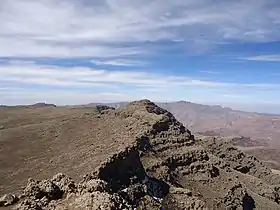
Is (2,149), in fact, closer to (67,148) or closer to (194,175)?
(67,148)

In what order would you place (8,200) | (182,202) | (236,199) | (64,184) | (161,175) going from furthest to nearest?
(236,199) < (161,175) < (182,202) < (64,184) < (8,200)

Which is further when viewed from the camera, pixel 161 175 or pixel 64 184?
pixel 161 175

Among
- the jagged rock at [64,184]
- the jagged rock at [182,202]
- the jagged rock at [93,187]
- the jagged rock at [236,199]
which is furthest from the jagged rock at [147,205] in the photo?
the jagged rock at [93,187]

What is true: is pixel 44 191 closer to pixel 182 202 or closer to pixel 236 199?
pixel 182 202

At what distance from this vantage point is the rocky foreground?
58.0ft

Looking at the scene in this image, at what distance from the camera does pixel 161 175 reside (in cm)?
4575

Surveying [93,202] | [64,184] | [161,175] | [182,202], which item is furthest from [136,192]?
[93,202]

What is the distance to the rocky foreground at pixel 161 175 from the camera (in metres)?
17.7

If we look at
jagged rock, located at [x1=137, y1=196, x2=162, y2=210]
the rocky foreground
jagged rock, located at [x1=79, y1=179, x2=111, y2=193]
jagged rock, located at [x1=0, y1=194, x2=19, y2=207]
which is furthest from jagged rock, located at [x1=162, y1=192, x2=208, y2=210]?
jagged rock, located at [x1=0, y1=194, x2=19, y2=207]

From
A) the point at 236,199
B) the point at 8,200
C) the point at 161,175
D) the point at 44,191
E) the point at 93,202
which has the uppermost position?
the point at 93,202

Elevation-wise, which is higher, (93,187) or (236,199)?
(93,187)

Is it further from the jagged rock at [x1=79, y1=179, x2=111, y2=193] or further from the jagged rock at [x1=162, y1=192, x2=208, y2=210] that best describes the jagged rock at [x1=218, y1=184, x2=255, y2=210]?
the jagged rock at [x1=79, y1=179, x2=111, y2=193]

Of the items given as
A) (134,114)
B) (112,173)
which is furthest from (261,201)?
(112,173)

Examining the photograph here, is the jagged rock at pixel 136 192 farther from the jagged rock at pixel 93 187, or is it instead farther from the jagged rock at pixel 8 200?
the jagged rock at pixel 93 187
